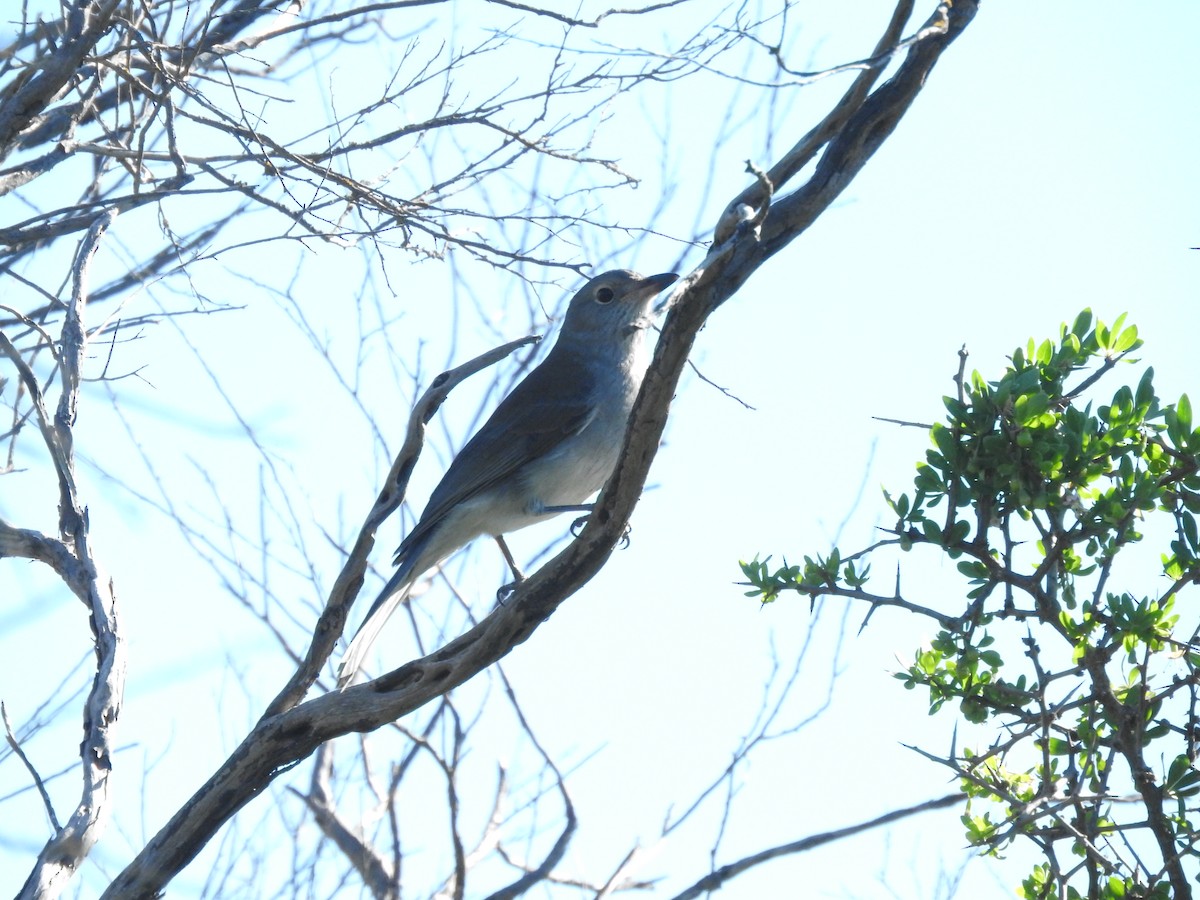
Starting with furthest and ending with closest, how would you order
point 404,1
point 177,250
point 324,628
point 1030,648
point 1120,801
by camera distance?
point 177,250, point 404,1, point 324,628, point 1030,648, point 1120,801

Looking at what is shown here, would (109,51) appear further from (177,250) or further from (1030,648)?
(1030,648)

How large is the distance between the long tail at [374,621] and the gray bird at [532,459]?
0.04 feet

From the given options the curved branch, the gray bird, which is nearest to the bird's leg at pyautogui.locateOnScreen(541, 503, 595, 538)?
the gray bird

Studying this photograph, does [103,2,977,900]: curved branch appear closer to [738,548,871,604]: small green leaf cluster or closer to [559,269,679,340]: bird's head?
[738,548,871,604]: small green leaf cluster

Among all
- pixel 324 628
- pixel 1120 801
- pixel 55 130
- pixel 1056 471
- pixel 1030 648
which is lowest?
pixel 1120 801

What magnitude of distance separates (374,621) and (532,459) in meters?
1.17

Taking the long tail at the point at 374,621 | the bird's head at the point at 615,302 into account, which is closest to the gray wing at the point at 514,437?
the long tail at the point at 374,621

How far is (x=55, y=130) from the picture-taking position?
4992mm

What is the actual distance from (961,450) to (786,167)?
2.67 ft

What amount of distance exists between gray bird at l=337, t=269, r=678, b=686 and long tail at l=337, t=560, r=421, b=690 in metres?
0.01

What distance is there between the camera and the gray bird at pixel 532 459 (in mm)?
5750

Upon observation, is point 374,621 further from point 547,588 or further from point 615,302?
point 615,302

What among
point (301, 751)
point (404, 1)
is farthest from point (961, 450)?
point (404, 1)

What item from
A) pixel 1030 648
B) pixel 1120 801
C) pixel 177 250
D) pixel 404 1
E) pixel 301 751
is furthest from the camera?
pixel 177 250
